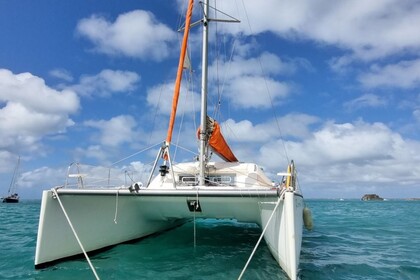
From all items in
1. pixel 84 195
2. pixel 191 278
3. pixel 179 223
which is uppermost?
pixel 84 195

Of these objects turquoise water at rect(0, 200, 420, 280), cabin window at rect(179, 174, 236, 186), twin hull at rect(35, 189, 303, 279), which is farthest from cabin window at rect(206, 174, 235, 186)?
turquoise water at rect(0, 200, 420, 280)

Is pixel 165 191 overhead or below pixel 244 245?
overhead

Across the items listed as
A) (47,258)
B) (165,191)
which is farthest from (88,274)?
(165,191)

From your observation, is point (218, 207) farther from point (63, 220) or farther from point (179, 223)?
point (179, 223)

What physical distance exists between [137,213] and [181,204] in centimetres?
132

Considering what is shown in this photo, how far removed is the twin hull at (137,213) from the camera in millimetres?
5527

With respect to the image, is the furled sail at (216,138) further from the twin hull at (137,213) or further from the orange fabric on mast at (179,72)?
the twin hull at (137,213)

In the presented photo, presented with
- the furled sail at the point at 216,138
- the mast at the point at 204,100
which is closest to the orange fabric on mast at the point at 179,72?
the mast at the point at 204,100

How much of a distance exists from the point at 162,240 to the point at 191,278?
10.7 feet

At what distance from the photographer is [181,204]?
7133 millimetres

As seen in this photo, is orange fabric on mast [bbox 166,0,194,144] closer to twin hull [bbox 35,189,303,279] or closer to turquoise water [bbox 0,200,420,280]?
twin hull [bbox 35,189,303,279]

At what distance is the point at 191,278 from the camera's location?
555 cm

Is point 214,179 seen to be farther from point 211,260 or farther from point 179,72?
point 179,72

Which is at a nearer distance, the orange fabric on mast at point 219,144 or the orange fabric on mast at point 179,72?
the orange fabric on mast at point 179,72
